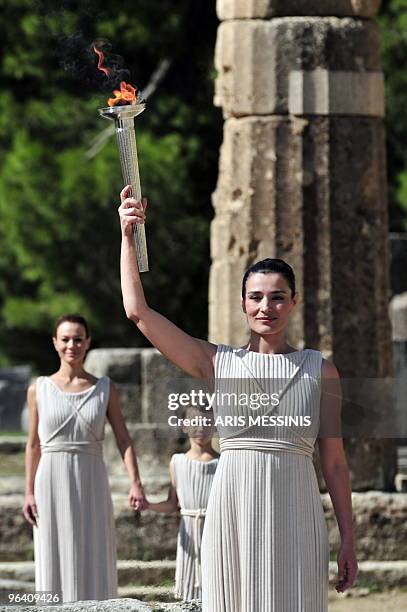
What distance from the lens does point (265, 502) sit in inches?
198

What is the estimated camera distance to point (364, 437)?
958 cm

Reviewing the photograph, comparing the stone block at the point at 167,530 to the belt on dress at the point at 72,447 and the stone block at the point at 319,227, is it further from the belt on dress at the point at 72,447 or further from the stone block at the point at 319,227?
the belt on dress at the point at 72,447

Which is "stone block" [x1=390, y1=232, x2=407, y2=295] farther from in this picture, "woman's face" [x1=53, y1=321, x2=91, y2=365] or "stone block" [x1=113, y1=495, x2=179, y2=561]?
"woman's face" [x1=53, y1=321, x2=91, y2=365]

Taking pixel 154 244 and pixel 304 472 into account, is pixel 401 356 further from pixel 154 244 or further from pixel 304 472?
pixel 304 472

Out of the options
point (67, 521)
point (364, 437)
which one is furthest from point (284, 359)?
point (364, 437)

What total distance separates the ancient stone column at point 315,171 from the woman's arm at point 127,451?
83.4 inches

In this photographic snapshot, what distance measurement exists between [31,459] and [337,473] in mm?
2872

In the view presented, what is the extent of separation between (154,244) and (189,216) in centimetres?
66

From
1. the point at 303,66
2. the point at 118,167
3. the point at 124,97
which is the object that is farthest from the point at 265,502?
the point at 118,167

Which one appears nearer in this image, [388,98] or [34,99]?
[388,98]

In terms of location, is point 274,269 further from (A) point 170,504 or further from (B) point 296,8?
(B) point 296,8

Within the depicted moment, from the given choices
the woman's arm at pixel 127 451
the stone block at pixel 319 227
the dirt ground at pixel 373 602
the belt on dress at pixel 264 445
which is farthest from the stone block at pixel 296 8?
the belt on dress at pixel 264 445

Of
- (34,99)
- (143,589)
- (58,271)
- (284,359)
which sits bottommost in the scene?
(143,589)

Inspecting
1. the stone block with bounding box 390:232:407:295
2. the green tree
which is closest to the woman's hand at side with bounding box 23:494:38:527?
the stone block with bounding box 390:232:407:295
